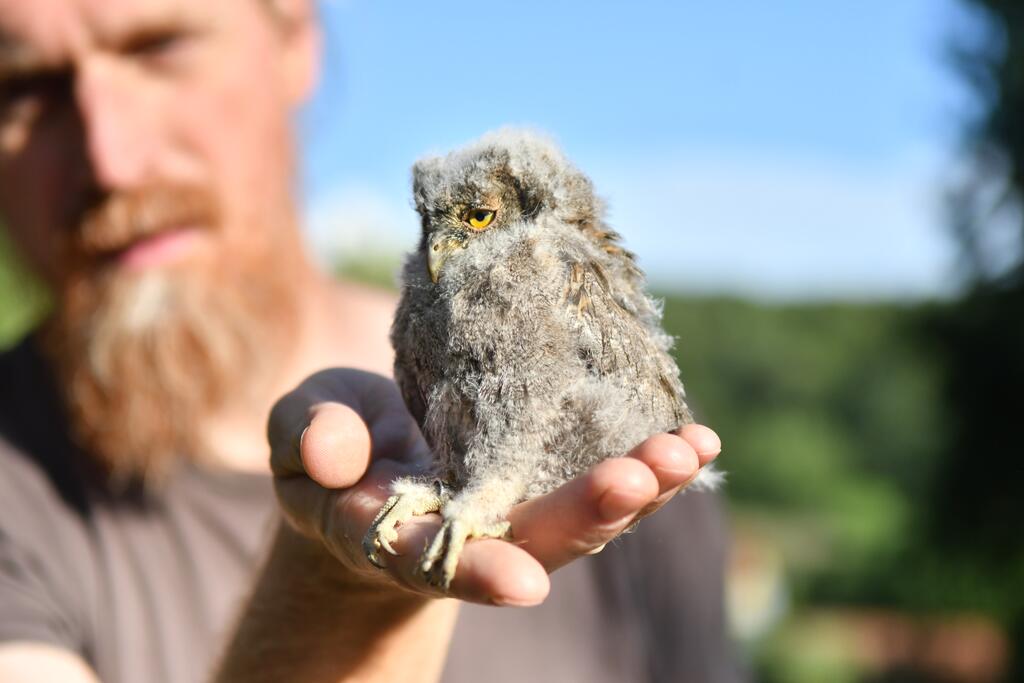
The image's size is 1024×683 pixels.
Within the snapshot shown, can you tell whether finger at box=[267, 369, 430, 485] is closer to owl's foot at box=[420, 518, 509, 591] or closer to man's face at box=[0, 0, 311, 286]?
owl's foot at box=[420, 518, 509, 591]

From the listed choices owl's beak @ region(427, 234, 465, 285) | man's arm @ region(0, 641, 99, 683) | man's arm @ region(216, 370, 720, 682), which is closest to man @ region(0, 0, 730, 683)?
man's arm @ region(0, 641, 99, 683)

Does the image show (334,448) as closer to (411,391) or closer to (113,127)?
(411,391)

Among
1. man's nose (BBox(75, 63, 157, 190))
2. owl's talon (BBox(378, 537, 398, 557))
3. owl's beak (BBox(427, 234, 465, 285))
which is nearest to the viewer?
owl's talon (BBox(378, 537, 398, 557))

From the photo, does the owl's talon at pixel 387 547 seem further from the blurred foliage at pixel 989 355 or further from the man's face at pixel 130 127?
the blurred foliage at pixel 989 355

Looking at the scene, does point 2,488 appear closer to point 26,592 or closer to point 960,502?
point 26,592

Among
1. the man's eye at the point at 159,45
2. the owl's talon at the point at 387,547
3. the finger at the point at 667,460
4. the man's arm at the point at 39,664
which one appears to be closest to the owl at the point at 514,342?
the owl's talon at the point at 387,547

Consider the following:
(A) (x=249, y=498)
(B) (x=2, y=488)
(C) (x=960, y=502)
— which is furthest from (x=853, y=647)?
(B) (x=2, y=488)

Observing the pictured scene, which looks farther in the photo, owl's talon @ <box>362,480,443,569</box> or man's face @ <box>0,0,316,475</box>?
man's face @ <box>0,0,316,475</box>

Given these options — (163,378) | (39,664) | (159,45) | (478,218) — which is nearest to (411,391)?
(478,218)
